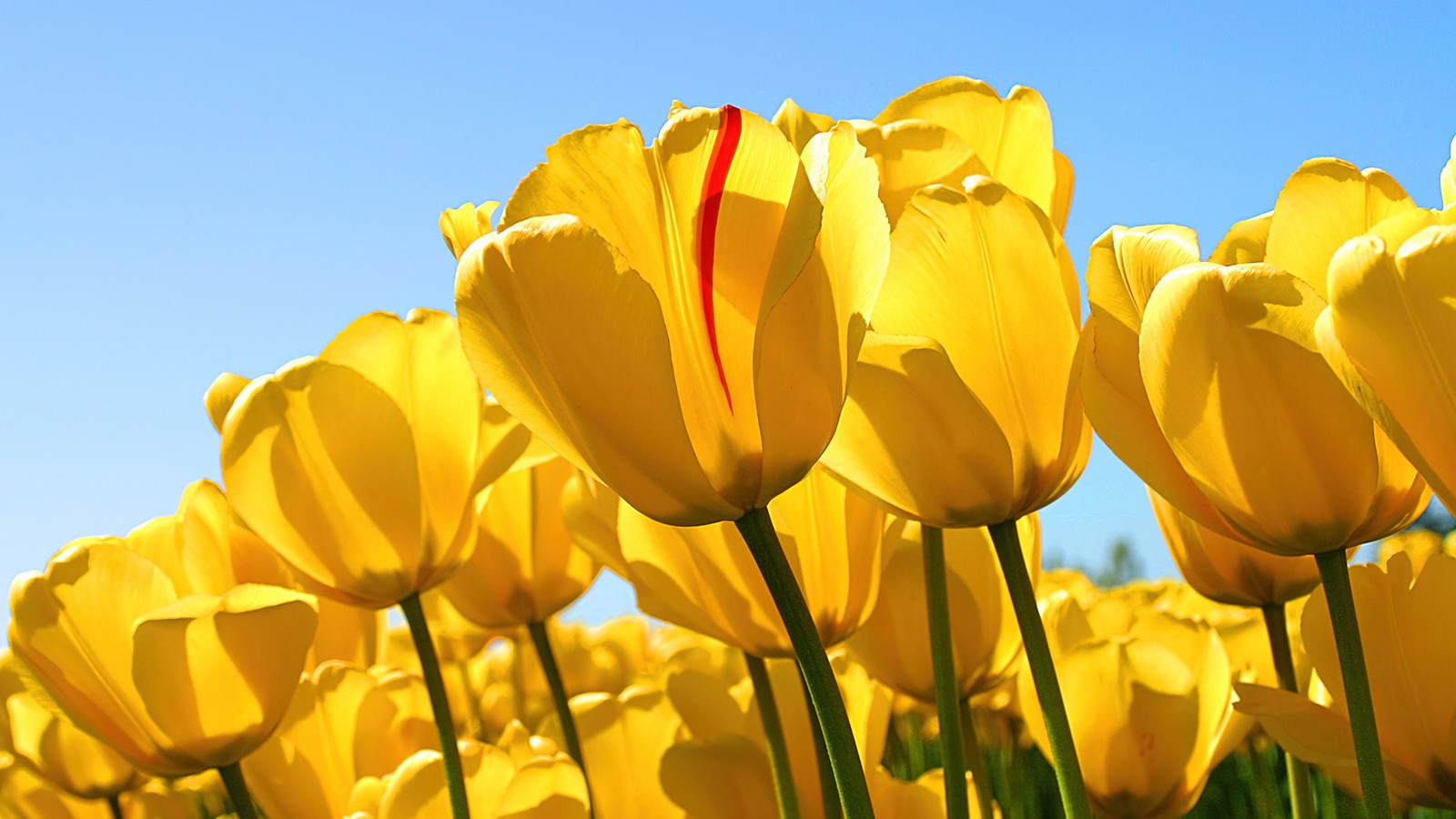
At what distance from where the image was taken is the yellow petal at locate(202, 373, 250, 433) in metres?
1.05

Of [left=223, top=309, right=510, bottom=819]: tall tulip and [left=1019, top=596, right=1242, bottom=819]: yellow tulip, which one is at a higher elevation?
[left=223, top=309, right=510, bottom=819]: tall tulip

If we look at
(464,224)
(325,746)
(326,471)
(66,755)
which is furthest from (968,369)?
(66,755)

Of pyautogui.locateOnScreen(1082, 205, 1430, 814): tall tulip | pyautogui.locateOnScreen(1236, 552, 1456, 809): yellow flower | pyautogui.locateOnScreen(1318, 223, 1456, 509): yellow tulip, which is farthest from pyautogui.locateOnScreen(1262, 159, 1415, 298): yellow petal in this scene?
pyautogui.locateOnScreen(1236, 552, 1456, 809): yellow flower

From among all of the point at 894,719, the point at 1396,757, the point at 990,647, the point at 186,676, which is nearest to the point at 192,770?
the point at 186,676

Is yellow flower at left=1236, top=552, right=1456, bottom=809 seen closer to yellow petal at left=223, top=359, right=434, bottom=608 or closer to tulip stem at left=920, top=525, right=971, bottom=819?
tulip stem at left=920, top=525, right=971, bottom=819

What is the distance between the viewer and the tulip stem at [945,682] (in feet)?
2.46

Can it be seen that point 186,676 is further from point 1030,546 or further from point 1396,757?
A: point 1396,757

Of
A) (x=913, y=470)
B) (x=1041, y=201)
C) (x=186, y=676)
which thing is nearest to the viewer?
(x=913, y=470)

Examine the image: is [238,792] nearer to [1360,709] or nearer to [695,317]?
[695,317]

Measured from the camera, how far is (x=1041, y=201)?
76 cm

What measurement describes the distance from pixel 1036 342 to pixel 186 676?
1.95 feet

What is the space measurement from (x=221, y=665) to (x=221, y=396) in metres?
0.26

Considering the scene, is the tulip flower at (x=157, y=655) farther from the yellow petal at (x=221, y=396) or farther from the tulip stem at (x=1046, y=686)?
the tulip stem at (x=1046, y=686)

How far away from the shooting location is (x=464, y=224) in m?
0.63
